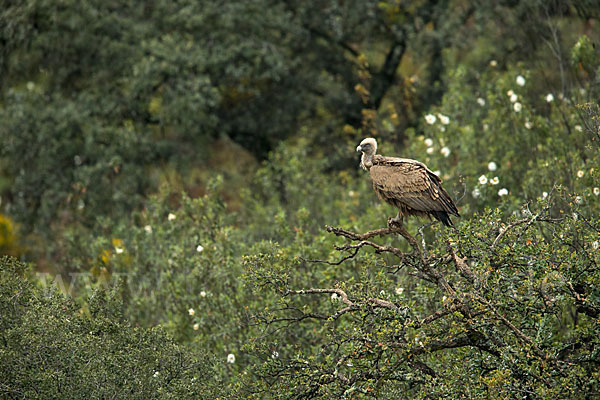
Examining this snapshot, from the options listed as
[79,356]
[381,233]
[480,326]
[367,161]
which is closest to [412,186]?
[367,161]

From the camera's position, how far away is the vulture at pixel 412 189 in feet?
28.2

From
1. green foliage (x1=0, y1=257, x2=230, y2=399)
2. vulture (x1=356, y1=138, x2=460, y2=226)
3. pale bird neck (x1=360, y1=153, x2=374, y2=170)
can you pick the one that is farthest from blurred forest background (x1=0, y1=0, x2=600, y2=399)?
pale bird neck (x1=360, y1=153, x2=374, y2=170)

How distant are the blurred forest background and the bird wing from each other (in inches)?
15.6

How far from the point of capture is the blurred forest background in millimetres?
8133

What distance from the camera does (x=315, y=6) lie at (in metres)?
20.1

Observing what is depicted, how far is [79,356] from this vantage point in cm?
856

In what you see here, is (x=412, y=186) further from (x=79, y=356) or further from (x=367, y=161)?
(x=79, y=356)

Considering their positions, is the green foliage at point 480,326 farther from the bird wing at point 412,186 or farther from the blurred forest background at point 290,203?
the bird wing at point 412,186

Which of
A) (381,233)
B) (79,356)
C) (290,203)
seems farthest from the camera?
(290,203)

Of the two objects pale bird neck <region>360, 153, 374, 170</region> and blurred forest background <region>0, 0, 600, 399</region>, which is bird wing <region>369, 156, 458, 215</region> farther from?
blurred forest background <region>0, 0, 600, 399</region>

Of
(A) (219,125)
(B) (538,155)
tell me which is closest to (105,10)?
(A) (219,125)

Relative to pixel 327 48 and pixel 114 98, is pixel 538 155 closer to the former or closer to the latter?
pixel 327 48

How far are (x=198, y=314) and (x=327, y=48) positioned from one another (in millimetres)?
10560

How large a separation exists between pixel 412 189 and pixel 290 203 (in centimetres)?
843
